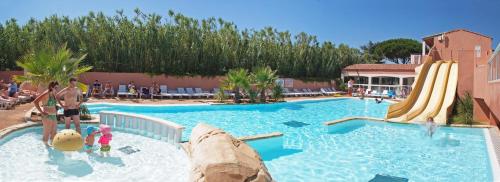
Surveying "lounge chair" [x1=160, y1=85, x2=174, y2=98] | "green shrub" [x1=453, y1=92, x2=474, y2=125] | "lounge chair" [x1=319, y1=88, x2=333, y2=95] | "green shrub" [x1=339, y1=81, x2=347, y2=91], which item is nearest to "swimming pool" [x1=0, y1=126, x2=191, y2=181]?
"green shrub" [x1=453, y1=92, x2=474, y2=125]

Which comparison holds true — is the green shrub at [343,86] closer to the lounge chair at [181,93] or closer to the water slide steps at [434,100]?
the water slide steps at [434,100]

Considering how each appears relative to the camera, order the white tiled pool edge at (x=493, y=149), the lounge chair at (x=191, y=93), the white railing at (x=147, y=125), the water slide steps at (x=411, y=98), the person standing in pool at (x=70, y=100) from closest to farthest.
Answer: the white tiled pool edge at (x=493, y=149), the person standing in pool at (x=70, y=100), the white railing at (x=147, y=125), the water slide steps at (x=411, y=98), the lounge chair at (x=191, y=93)

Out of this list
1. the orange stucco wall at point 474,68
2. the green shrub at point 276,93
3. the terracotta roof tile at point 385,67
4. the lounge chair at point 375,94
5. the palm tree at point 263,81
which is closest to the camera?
the orange stucco wall at point 474,68

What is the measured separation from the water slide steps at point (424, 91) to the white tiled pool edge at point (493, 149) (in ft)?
Answer: 10.6

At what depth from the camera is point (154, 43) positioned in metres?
24.9

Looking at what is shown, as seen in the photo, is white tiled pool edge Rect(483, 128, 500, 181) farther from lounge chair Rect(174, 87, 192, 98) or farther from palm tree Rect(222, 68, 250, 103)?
lounge chair Rect(174, 87, 192, 98)

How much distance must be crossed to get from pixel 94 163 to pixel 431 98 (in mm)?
14223

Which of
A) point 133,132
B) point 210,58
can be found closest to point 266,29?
point 210,58

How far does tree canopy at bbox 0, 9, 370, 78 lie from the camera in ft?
75.4

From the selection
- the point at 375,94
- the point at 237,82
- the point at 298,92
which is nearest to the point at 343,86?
the point at 375,94

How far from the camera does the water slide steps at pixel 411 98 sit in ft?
50.4

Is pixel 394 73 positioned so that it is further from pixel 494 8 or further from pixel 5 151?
pixel 5 151

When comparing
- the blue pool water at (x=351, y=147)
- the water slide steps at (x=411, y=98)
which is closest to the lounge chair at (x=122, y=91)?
the blue pool water at (x=351, y=147)

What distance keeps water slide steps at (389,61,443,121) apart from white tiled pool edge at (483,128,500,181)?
323 centimetres
